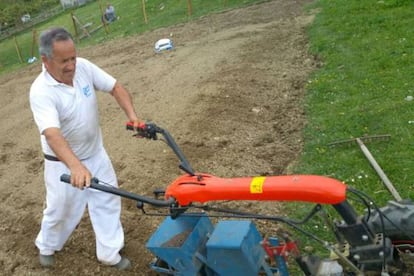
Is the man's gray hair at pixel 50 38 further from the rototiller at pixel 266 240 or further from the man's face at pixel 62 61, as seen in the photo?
the rototiller at pixel 266 240

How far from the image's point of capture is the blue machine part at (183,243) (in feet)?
12.7

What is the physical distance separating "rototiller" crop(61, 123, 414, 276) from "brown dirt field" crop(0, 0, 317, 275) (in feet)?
3.27

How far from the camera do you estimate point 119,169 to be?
7008mm

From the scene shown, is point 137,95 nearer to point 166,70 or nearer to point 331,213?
point 166,70

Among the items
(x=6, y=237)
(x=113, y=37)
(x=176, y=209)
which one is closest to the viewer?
(x=176, y=209)

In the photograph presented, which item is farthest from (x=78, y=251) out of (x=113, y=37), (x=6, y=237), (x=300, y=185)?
(x=113, y=37)

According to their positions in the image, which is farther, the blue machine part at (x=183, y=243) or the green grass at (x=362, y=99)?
the green grass at (x=362, y=99)

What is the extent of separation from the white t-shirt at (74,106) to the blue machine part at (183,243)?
1015 millimetres

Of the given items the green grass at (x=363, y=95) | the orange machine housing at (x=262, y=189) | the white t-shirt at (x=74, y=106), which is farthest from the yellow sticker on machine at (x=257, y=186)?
the green grass at (x=363, y=95)

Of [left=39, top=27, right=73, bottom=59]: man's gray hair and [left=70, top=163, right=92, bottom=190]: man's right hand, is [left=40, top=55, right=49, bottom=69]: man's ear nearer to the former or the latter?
[left=39, top=27, right=73, bottom=59]: man's gray hair

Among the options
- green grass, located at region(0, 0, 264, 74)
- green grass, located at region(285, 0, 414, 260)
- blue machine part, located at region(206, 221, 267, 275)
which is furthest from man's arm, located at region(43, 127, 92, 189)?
green grass, located at region(0, 0, 264, 74)

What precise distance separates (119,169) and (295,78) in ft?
12.0

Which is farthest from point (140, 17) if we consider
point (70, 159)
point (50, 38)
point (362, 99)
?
point (70, 159)

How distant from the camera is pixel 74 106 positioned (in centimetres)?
426
